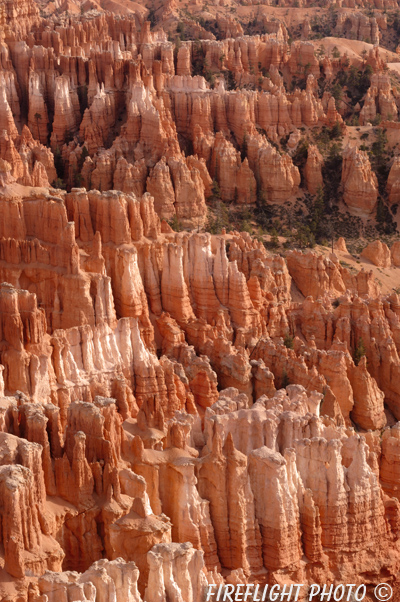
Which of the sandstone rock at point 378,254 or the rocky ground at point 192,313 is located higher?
the rocky ground at point 192,313

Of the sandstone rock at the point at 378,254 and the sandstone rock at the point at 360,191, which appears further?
the sandstone rock at the point at 360,191

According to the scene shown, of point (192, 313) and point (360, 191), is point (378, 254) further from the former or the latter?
point (192, 313)

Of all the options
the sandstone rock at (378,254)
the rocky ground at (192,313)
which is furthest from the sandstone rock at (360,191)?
the sandstone rock at (378,254)

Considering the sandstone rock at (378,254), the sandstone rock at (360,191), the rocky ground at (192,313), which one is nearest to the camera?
the rocky ground at (192,313)

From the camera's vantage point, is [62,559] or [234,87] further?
[234,87]

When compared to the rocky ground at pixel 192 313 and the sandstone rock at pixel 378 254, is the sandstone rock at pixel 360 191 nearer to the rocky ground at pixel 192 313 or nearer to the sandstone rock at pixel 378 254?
the rocky ground at pixel 192 313

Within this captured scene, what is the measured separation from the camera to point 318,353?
5262cm

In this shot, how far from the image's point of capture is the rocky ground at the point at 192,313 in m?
32.5

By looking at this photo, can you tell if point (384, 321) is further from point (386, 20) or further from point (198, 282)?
point (386, 20)

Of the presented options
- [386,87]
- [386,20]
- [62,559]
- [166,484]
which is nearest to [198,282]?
[166,484]

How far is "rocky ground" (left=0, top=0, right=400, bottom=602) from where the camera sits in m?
32.5

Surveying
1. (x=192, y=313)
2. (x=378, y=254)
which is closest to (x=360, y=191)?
(x=378, y=254)

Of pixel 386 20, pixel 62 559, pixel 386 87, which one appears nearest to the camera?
pixel 62 559

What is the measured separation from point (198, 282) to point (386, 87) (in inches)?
1732
